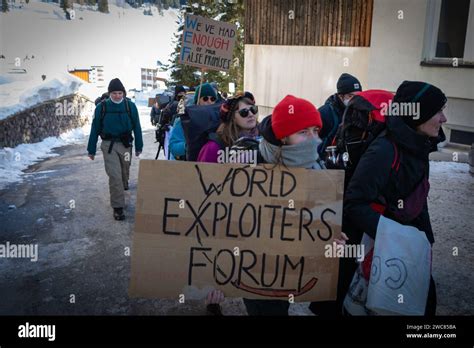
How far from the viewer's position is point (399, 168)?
2.60 m

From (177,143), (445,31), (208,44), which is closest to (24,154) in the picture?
(208,44)

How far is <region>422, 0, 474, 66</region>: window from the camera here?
10016mm

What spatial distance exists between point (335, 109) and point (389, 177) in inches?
107

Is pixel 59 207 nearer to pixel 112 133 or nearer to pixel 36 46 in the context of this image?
pixel 112 133

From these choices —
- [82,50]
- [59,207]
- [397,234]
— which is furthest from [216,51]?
[82,50]

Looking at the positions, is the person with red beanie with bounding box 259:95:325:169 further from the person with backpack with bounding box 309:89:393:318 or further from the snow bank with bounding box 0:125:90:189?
the snow bank with bounding box 0:125:90:189

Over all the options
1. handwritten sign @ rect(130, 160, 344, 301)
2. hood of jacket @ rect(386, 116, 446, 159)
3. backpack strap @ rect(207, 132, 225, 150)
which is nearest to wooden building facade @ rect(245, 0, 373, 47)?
backpack strap @ rect(207, 132, 225, 150)

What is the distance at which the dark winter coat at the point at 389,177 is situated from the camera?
256cm

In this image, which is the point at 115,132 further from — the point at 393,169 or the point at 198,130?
the point at 393,169

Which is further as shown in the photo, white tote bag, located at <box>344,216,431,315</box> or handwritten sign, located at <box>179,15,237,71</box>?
handwritten sign, located at <box>179,15,237,71</box>

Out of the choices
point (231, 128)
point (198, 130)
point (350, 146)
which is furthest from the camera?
point (198, 130)

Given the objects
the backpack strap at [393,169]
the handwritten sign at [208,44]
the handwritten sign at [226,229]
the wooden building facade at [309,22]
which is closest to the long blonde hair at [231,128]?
the handwritten sign at [226,229]

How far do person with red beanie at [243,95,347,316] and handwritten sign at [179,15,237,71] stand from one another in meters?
3.56

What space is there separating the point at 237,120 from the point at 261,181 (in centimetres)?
91
